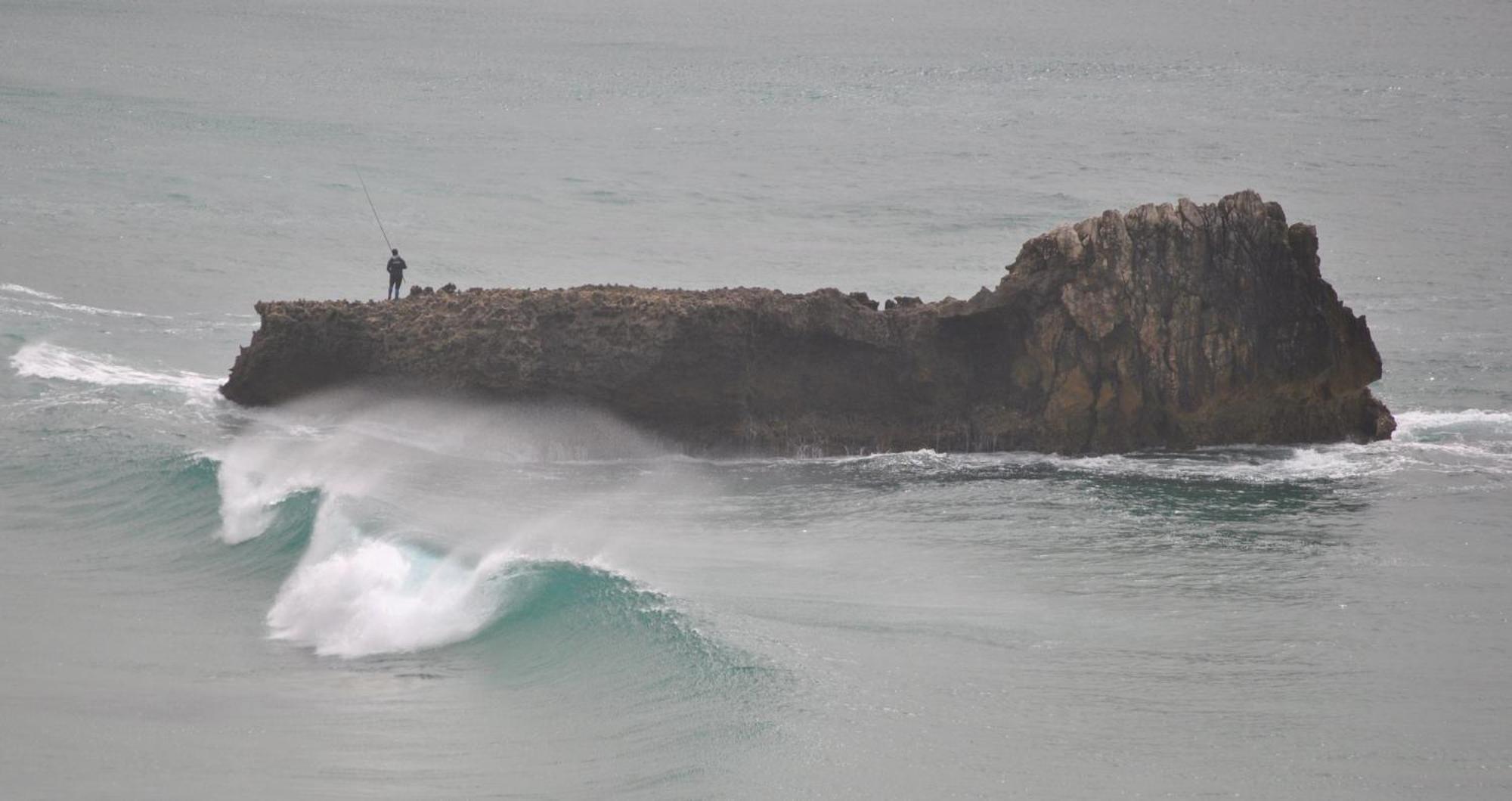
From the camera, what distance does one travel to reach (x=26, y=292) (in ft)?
124

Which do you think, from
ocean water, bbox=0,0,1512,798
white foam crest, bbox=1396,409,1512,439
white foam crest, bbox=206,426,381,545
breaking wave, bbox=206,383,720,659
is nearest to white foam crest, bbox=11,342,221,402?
ocean water, bbox=0,0,1512,798

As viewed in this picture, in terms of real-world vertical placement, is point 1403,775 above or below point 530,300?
below

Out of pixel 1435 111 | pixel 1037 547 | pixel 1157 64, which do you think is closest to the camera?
pixel 1037 547

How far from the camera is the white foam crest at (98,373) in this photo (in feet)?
101

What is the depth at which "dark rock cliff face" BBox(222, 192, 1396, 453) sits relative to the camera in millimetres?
27406

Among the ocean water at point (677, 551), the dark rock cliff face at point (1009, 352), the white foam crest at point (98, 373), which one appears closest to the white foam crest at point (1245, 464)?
the ocean water at point (677, 551)

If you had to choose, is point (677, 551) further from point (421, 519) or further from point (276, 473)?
point (276, 473)

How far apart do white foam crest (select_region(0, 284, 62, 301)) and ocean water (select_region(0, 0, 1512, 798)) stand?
0.26m

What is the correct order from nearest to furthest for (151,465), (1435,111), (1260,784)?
1. (1260,784)
2. (151,465)
3. (1435,111)

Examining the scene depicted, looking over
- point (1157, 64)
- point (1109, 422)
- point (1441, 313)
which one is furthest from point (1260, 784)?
point (1157, 64)

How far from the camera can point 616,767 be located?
16.7 m

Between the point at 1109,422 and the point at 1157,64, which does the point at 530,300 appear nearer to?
the point at 1109,422

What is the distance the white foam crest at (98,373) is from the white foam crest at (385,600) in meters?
9.48

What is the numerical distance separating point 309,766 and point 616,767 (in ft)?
9.09
